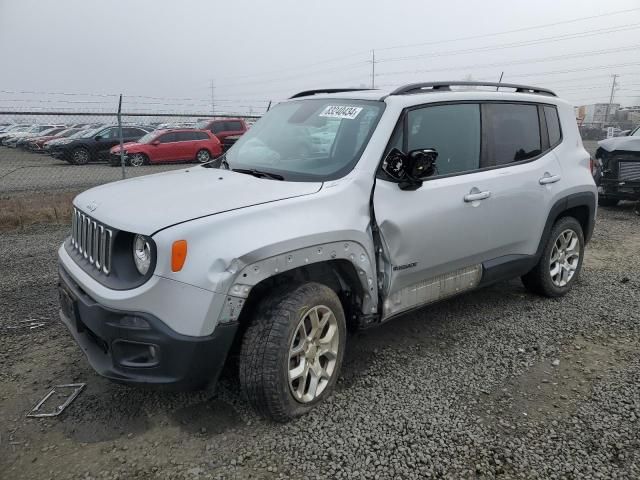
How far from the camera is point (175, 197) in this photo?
289cm

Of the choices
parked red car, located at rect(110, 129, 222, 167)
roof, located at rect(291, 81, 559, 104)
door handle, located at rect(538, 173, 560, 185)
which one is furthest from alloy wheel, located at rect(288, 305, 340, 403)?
parked red car, located at rect(110, 129, 222, 167)

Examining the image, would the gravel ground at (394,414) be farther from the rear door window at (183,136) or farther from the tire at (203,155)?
the rear door window at (183,136)

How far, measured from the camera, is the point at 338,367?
3.10 metres

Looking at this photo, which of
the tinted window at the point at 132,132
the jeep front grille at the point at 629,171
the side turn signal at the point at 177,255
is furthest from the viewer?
the tinted window at the point at 132,132

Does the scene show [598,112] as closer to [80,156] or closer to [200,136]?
[200,136]

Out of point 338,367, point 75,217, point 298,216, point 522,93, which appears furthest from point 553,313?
→ point 75,217

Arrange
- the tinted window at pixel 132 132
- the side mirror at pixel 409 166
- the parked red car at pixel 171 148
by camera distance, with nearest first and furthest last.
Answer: the side mirror at pixel 409 166
the parked red car at pixel 171 148
the tinted window at pixel 132 132

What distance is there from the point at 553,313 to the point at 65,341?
3.95 metres

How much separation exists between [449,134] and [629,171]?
6.86 m

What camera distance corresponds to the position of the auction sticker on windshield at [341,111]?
11.6 ft

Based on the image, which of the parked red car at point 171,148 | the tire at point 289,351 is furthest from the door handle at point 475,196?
the parked red car at point 171,148

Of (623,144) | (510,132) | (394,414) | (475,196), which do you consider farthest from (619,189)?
(394,414)

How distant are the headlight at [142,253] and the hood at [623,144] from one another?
353 inches

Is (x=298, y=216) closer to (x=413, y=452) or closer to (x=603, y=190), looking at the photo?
(x=413, y=452)
